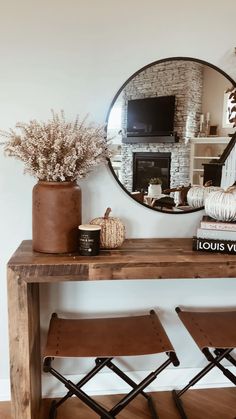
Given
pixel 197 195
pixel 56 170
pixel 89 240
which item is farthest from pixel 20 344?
pixel 197 195

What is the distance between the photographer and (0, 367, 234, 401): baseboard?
2082 millimetres

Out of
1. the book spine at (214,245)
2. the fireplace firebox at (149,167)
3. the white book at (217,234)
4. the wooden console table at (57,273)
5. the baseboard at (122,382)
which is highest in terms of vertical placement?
the fireplace firebox at (149,167)

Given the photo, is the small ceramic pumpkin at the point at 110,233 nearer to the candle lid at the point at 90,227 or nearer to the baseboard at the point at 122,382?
the candle lid at the point at 90,227

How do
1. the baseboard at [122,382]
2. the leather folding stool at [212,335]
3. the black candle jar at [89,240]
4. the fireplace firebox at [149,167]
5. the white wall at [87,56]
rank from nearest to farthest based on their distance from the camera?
the black candle jar at [89,240] → the leather folding stool at [212,335] → the white wall at [87,56] → the fireplace firebox at [149,167] → the baseboard at [122,382]

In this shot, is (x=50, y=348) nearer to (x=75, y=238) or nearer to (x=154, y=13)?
(x=75, y=238)

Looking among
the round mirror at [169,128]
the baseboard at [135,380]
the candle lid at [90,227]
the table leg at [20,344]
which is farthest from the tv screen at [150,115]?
the baseboard at [135,380]

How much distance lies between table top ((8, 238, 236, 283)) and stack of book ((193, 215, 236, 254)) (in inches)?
1.5

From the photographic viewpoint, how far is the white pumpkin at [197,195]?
77.2 inches

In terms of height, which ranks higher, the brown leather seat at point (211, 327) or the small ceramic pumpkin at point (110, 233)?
the small ceramic pumpkin at point (110, 233)

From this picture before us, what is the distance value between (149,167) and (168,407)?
4.22 feet

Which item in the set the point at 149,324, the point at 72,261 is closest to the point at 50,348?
the point at 72,261

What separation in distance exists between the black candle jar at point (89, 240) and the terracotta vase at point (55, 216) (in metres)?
0.06

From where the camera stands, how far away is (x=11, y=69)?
182cm

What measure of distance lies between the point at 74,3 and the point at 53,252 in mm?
1184
